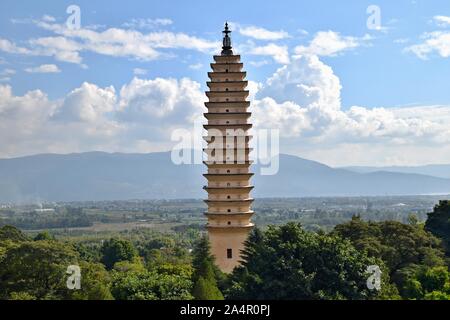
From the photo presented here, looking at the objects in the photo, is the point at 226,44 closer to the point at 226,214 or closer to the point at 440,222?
the point at 226,214

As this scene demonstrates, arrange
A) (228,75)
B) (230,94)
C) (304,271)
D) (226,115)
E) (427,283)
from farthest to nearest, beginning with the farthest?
(228,75)
(230,94)
(226,115)
(427,283)
(304,271)

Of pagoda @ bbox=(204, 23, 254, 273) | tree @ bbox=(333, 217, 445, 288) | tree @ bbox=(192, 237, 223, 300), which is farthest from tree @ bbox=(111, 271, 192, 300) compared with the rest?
tree @ bbox=(333, 217, 445, 288)

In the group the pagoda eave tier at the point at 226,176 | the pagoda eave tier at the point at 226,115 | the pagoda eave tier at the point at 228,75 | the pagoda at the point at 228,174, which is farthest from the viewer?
the pagoda eave tier at the point at 228,75

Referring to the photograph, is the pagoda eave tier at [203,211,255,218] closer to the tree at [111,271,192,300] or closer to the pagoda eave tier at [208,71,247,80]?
the pagoda eave tier at [208,71,247,80]

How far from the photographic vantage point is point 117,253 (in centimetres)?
6938

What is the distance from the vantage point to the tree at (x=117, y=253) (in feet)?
227

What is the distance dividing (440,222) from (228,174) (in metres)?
16.8

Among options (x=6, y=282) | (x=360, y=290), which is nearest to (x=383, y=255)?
(x=360, y=290)

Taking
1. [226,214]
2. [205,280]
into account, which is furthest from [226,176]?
[205,280]

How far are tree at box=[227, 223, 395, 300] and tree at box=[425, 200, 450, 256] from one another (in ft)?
53.1

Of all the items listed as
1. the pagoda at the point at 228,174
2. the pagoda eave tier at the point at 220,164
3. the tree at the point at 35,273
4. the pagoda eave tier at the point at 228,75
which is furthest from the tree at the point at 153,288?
the pagoda eave tier at the point at 228,75

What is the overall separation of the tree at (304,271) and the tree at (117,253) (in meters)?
35.0

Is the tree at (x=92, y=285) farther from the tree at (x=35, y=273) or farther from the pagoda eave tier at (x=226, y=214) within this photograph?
the pagoda eave tier at (x=226, y=214)

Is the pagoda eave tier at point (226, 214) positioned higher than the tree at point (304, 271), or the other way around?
the pagoda eave tier at point (226, 214)
